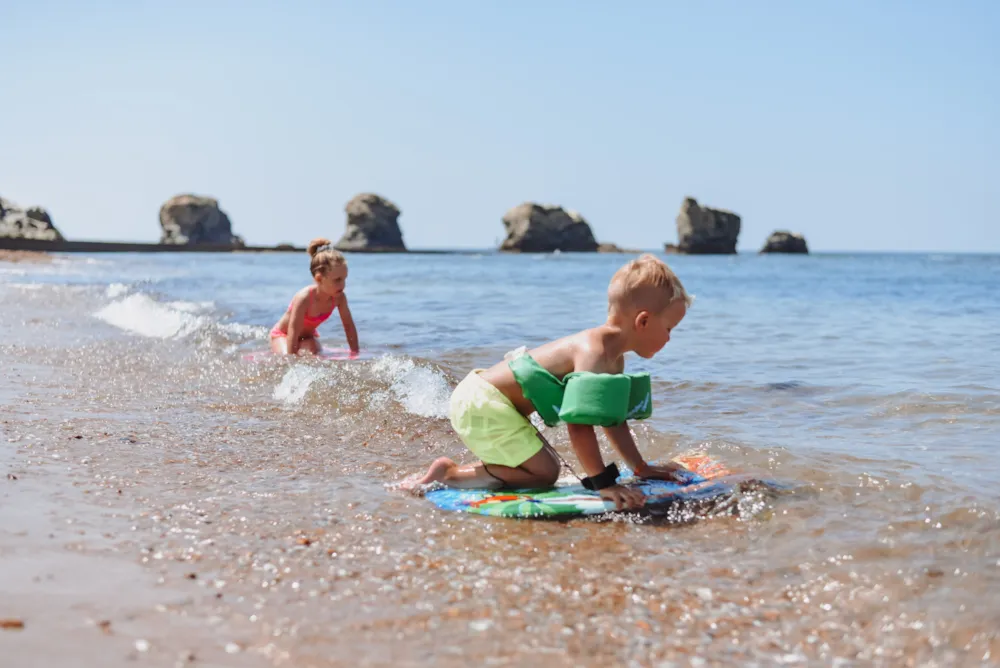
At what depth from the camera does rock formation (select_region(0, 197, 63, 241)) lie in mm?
62344

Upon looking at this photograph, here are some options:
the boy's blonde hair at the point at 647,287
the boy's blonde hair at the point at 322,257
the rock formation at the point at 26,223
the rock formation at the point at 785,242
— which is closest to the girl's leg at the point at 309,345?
the boy's blonde hair at the point at 322,257

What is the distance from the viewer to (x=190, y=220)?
87.1 metres

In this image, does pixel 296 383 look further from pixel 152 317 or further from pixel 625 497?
pixel 152 317

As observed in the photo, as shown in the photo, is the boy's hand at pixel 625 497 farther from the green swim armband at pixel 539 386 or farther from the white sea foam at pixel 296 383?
the white sea foam at pixel 296 383

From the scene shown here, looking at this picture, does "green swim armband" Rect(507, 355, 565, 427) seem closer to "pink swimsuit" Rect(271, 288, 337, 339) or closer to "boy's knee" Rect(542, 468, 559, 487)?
Result: "boy's knee" Rect(542, 468, 559, 487)

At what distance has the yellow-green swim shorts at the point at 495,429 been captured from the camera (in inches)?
162

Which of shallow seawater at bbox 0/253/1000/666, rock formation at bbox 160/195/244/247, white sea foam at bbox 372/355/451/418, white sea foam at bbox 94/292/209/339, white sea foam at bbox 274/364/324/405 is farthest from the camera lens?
rock formation at bbox 160/195/244/247

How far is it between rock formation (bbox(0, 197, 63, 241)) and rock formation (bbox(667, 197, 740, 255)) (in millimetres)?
52564

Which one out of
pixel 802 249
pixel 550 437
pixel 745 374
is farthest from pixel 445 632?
pixel 802 249

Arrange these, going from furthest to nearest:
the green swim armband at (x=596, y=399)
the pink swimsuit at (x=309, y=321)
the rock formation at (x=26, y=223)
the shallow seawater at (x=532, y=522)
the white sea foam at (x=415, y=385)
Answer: the rock formation at (x=26, y=223) < the pink swimsuit at (x=309, y=321) < the white sea foam at (x=415, y=385) < the green swim armband at (x=596, y=399) < the shallow seawater at (x=532, y=522)

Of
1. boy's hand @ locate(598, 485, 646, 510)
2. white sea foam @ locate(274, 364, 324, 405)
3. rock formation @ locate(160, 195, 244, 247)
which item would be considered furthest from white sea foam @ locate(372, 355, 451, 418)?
rock formation @ locate(160, 195, 244, 247)

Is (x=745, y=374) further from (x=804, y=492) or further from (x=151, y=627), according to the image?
(x=151, y=627)

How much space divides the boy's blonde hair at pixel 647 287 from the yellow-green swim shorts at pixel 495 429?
0.71 m

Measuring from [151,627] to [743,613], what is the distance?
165 cm
